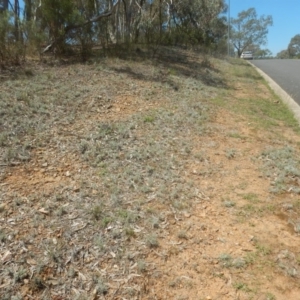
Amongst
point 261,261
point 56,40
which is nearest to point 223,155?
point 261,261

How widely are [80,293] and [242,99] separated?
7031mm

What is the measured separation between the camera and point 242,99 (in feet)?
27.3

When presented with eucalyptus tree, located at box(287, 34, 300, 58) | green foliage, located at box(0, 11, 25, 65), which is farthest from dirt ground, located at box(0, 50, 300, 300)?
eucalyptus tree, located at box(287, 34, 300, 58)

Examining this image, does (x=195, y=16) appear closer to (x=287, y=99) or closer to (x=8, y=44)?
(x=287, y=99)

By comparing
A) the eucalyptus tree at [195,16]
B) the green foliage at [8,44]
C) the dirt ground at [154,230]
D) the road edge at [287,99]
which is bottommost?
the dirt ground at [154,230]

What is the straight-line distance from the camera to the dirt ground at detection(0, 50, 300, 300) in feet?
8.16

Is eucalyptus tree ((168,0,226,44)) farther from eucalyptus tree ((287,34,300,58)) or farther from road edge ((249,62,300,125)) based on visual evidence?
eucalyptus tree ((287,34,300,58))

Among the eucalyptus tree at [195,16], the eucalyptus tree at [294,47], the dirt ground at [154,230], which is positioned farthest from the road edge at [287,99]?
the eucalyptus tree at [294,47]

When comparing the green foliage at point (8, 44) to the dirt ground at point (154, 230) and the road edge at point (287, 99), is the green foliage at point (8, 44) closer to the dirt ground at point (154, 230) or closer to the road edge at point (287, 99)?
the dirt ground at point (154, 230)

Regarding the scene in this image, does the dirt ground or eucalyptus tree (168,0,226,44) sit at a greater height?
eucalyptus tree (168,0,226,44)

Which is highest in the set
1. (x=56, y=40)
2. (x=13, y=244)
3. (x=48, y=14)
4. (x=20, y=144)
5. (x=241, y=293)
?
(x=48, y=14)

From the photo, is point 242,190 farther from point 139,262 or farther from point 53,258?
point 53,258

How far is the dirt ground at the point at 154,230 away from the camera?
2488mm

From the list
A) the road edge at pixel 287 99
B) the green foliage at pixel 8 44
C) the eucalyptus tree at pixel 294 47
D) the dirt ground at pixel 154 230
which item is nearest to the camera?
the dirt ground at pixel 154 230
